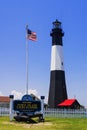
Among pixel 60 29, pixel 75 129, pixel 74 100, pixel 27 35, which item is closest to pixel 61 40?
pixel 60 29

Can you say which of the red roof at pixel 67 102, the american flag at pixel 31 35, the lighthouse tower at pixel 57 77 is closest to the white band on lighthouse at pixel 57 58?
the lighthouse tower at pixel 57 77

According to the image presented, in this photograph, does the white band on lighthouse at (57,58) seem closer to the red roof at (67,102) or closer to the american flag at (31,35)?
the red roof at (67,102)

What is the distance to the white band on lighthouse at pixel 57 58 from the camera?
47594 millimetres

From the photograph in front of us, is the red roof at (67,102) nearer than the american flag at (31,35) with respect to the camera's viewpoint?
No

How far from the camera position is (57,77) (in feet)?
155

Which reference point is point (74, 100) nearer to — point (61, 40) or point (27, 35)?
point (61, 40)

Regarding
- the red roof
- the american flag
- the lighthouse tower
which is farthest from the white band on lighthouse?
the american flag

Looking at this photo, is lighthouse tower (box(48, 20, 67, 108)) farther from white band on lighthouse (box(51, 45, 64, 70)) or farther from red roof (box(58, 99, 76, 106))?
red roof (box(58, 99, 76, 106))

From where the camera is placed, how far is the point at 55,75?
47219 millimetres

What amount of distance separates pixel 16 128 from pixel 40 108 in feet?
19.2

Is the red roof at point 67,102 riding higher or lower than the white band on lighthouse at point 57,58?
lower

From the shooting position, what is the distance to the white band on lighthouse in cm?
4759

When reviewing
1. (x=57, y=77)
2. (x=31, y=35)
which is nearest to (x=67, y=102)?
(x=57, y=77)

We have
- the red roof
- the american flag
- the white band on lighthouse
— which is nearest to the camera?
the american flag
